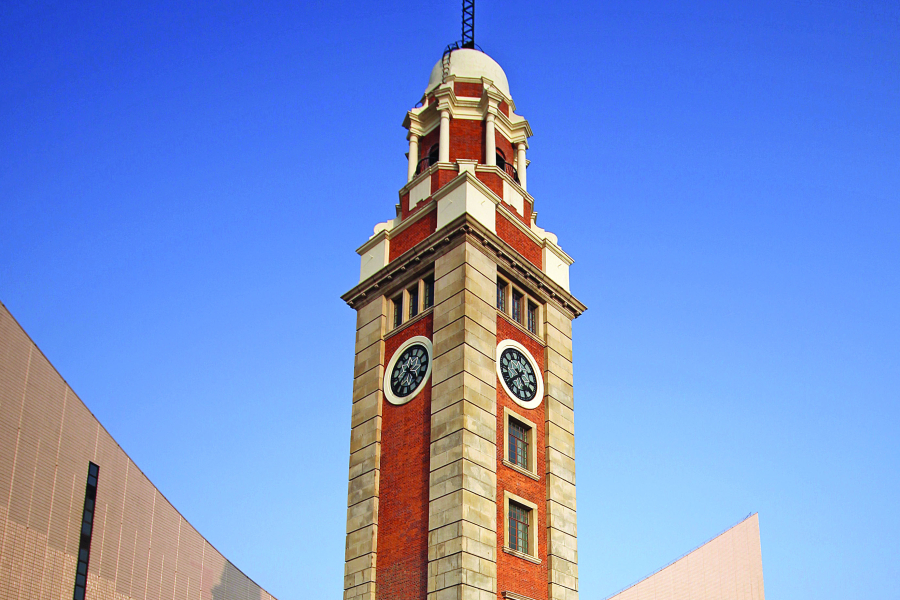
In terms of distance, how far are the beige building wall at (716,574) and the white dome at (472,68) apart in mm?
28172

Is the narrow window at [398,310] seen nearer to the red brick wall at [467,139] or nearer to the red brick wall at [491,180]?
the red brick wall at [491,180]

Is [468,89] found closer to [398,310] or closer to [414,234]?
[414,234]

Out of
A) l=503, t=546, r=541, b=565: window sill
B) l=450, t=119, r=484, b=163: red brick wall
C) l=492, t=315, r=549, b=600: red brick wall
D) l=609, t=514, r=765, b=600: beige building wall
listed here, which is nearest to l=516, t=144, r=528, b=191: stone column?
l=450, t=119, r=484, b=163: red brick wall

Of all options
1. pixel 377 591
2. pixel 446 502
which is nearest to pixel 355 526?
pixel 377 591

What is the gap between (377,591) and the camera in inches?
1171

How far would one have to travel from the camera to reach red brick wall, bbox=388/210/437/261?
35.1 metres

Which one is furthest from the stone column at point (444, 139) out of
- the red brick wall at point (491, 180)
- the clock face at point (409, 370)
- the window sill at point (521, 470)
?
the window sill at point (521, 470)

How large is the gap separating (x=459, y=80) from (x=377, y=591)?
20892mm

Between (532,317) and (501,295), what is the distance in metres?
1.93

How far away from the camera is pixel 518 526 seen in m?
30.5

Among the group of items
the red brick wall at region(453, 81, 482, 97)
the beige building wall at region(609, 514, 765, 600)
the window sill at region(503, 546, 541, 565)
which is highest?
the red brick wall at region(453, 81, 482, 97)

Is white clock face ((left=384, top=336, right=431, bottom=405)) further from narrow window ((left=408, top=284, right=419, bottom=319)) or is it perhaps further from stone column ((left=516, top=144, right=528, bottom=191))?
stone column ((left=516, top=144, right=528, bottom=191))

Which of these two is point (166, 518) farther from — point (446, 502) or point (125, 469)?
point (446, 502)

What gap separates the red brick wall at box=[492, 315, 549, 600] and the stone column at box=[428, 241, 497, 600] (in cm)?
50
